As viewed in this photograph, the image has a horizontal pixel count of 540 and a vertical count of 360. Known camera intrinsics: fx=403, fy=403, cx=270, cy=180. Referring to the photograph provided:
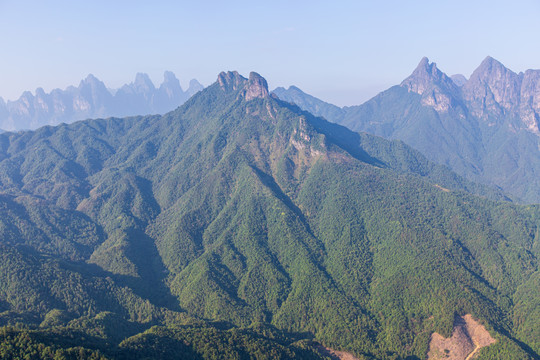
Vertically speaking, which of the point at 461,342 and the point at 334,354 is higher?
the point at 461,342

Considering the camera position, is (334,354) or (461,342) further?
(334,354)

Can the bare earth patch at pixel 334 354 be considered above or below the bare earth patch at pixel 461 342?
below

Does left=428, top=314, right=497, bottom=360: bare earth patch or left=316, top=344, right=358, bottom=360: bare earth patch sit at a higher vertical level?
left=428, top=314, right=497, bottom=360: bare earth patch

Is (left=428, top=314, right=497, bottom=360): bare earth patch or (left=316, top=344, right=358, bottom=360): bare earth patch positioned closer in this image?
(left=428, top=314, right=497, bottom=360): bare earth patch

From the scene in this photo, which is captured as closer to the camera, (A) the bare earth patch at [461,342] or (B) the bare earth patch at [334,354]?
(A) the bare earth patch at [461,342]
